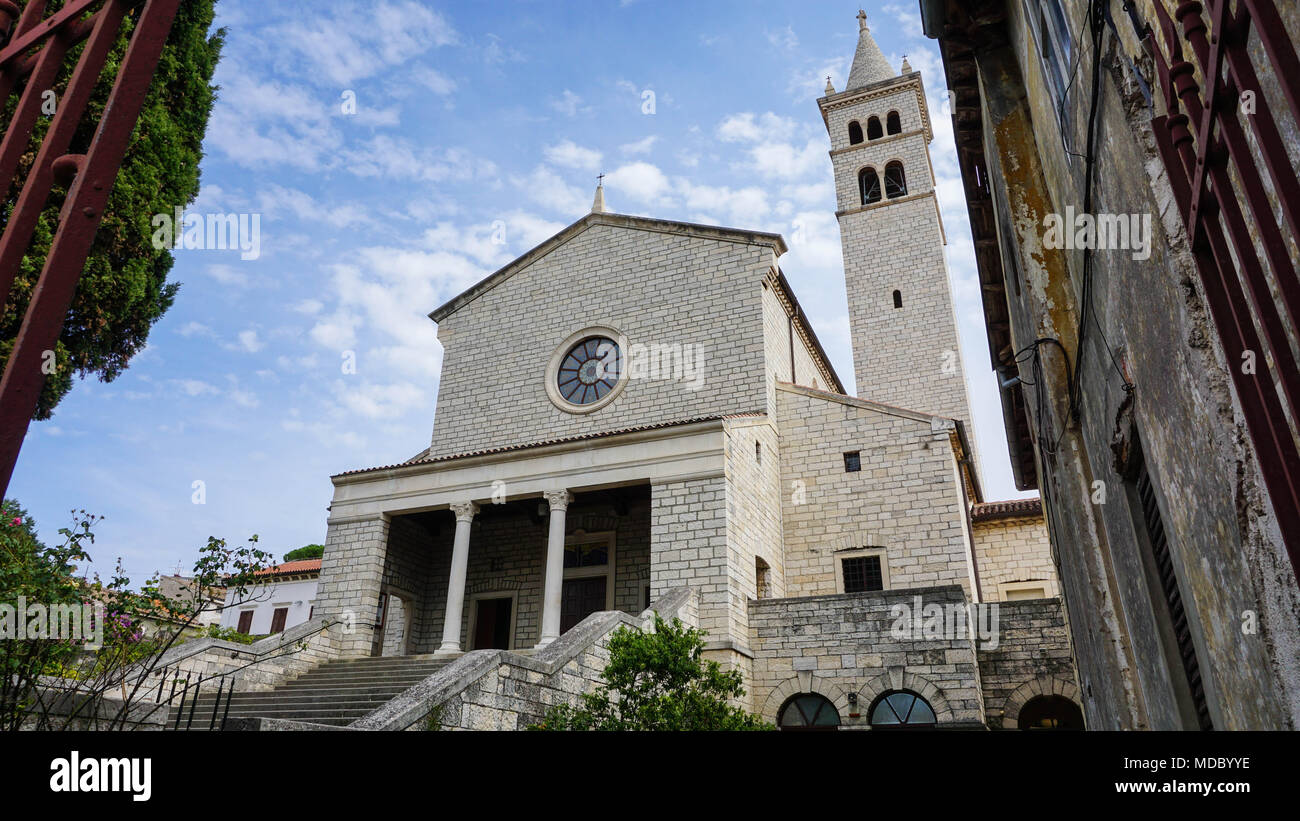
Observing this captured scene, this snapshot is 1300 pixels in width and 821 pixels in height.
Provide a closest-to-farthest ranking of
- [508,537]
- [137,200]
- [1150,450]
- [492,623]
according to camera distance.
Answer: [1150,450]
[137,200]
[492,623]
[508,537]

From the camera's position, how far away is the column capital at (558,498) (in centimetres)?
1512

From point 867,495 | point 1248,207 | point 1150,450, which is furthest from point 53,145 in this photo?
point 867,495

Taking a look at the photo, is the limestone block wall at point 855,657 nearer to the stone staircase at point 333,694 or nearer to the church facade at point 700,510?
the church facade at point 700,510

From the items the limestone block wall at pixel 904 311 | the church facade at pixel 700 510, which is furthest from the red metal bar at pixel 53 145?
the limestone block wall at pixel 904 311

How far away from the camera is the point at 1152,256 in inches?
110

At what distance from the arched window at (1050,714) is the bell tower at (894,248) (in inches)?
506

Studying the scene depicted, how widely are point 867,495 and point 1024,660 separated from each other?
4747 millimetres

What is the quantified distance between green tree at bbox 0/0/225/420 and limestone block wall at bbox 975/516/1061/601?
1927 cm

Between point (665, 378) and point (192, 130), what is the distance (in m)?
10.5

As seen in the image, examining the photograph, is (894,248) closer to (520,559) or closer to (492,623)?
(520,559)

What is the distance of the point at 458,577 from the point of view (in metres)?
15.3

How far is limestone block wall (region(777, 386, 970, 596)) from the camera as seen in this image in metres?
16.2
